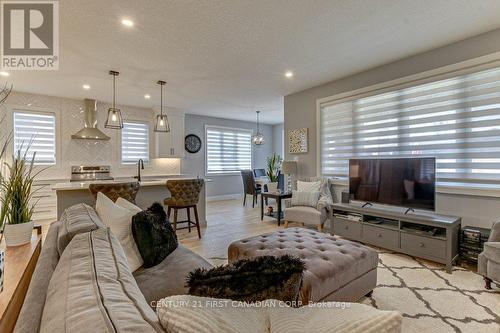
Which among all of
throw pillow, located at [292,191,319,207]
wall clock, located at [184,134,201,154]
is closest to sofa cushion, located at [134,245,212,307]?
throw pillow, located at [292,191,319,207]

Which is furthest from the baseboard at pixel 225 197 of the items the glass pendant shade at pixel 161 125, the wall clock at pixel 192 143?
the glass pendant shade at pixel 161 125

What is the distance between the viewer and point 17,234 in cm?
160

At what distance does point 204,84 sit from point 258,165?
4661 mm

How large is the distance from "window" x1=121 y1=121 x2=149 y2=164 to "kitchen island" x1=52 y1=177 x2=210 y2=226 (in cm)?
218

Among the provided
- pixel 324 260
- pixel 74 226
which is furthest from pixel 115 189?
pixel 324 260

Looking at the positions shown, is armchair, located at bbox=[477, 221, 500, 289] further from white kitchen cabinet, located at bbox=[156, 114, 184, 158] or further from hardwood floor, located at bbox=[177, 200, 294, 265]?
white kitchen cabinet, located at bbox=[156, 114, 184, 158]

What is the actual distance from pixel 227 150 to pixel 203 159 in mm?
940

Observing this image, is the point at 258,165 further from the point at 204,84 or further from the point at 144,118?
the point at 204,84

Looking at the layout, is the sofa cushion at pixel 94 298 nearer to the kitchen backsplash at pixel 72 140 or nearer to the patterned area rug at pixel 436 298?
the patterned area rug at pixel 436 298

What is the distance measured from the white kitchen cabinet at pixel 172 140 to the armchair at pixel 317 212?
3.72 meters

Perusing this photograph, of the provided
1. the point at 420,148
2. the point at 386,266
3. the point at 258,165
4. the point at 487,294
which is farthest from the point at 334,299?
the point at 258,165

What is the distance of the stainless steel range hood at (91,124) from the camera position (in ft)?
16.9

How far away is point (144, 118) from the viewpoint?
6258 mm

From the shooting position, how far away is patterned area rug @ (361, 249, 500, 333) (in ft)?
5.74
